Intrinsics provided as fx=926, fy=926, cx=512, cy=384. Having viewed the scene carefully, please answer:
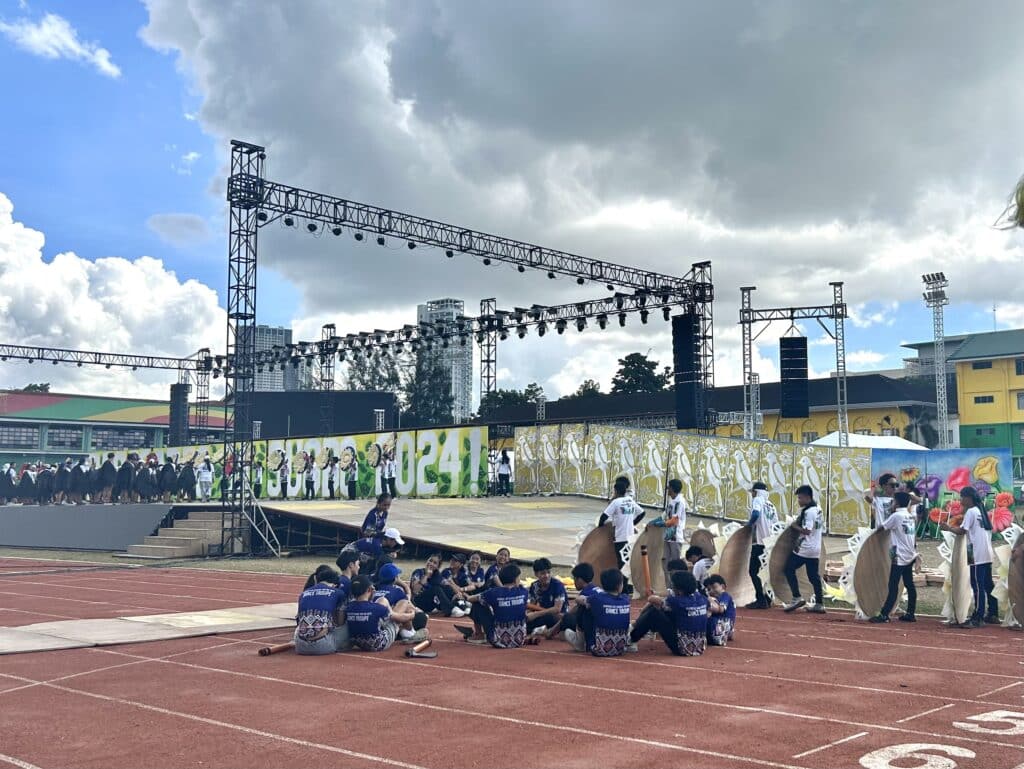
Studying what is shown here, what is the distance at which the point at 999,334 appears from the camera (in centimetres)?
5528

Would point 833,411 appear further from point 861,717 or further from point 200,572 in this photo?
point 861,717

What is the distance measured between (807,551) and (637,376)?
209 feet

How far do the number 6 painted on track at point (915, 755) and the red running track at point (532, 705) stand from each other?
19 millimetres

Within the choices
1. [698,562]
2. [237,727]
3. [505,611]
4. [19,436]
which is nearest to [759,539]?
[698,562]

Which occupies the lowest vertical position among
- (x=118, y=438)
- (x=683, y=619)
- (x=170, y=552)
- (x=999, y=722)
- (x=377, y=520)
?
(x=170, y=552)

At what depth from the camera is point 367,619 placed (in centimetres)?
1003

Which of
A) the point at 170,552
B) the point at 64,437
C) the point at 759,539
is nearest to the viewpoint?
the point at 759,539

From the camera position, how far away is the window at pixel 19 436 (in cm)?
6588

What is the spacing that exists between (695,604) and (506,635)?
217 cm

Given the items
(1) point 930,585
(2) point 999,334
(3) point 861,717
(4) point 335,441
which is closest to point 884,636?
(3) point 861,717

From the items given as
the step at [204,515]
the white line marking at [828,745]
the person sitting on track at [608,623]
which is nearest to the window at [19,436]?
the step at [204,515]

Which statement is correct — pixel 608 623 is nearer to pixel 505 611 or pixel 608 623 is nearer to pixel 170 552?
pixel 505 611

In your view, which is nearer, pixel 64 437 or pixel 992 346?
pixel 992 346

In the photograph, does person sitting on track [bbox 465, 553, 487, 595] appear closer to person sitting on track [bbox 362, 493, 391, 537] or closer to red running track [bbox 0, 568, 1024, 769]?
person sitting on track [bbox 362, 493, 391, 537]
